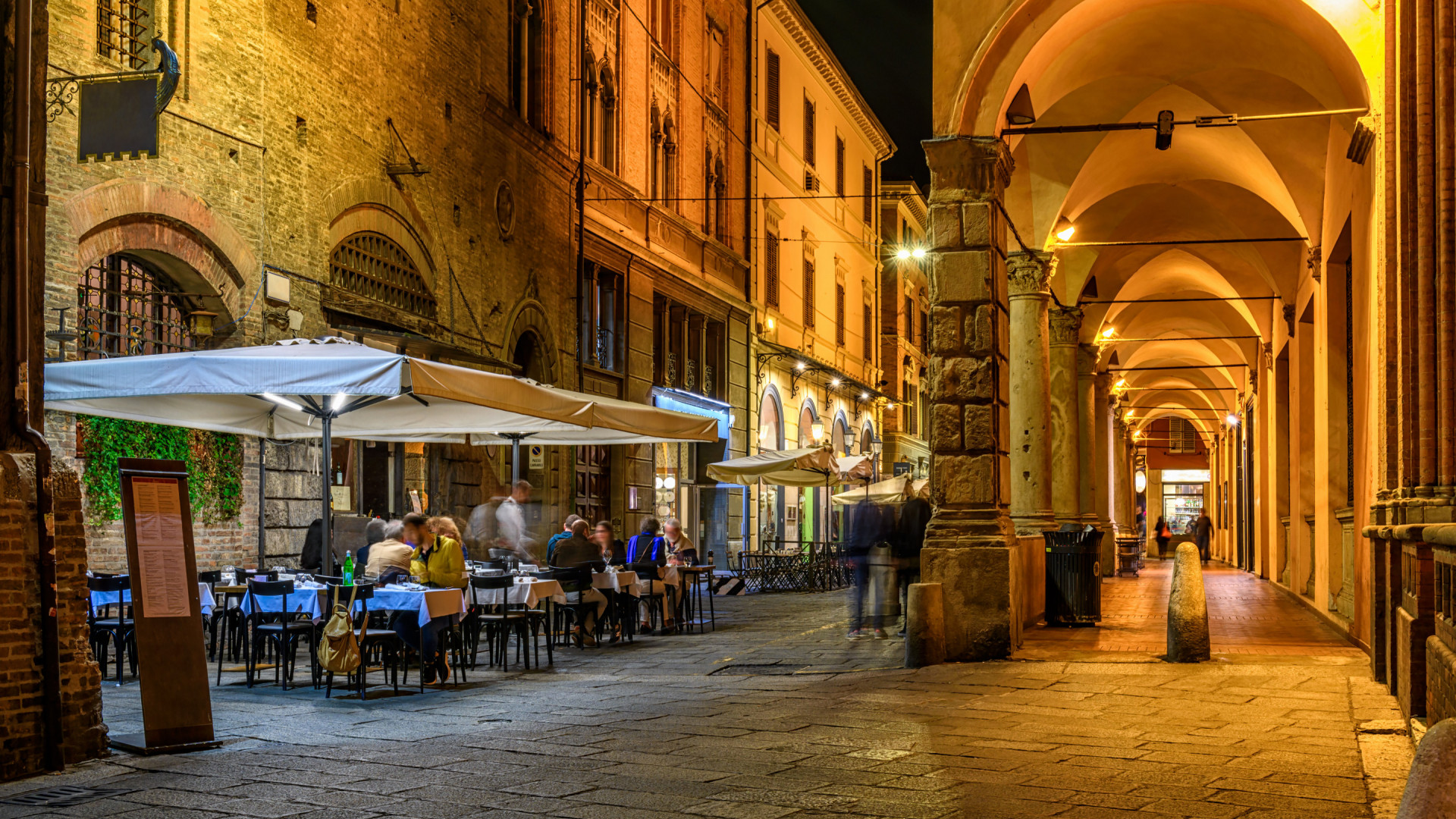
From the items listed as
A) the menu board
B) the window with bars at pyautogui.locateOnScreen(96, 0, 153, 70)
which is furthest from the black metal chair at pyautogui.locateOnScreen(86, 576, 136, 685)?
the window with bars at pyautogui.locateOnScreen(96, 0, 153, 70)

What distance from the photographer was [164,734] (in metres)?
6.65

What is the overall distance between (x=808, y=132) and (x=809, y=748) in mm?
27341

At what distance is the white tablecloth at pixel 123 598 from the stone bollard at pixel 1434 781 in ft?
28.2

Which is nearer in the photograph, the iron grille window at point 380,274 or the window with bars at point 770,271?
the iron grille window at point 380,274

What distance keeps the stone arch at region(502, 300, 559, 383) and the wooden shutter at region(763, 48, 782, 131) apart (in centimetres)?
1194

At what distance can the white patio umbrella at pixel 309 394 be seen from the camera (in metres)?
8.58

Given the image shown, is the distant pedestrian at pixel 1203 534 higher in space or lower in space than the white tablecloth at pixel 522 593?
lower

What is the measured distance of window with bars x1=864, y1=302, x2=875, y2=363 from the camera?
39281 millimetres

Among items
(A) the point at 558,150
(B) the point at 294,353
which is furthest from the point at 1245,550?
(B) the point at 294,353

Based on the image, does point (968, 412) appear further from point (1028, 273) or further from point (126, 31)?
point (126, 31)

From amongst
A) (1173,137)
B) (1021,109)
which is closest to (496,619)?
(1021,109)

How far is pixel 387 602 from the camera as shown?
30.4ft

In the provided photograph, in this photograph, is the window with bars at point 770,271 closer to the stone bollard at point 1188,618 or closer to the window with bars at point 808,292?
the window with bars at point 808,292

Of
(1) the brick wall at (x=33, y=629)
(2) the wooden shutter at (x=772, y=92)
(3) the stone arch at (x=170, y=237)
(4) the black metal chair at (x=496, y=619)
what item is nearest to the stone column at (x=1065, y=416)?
(4) the black metal chair at (x=496, y=619)
